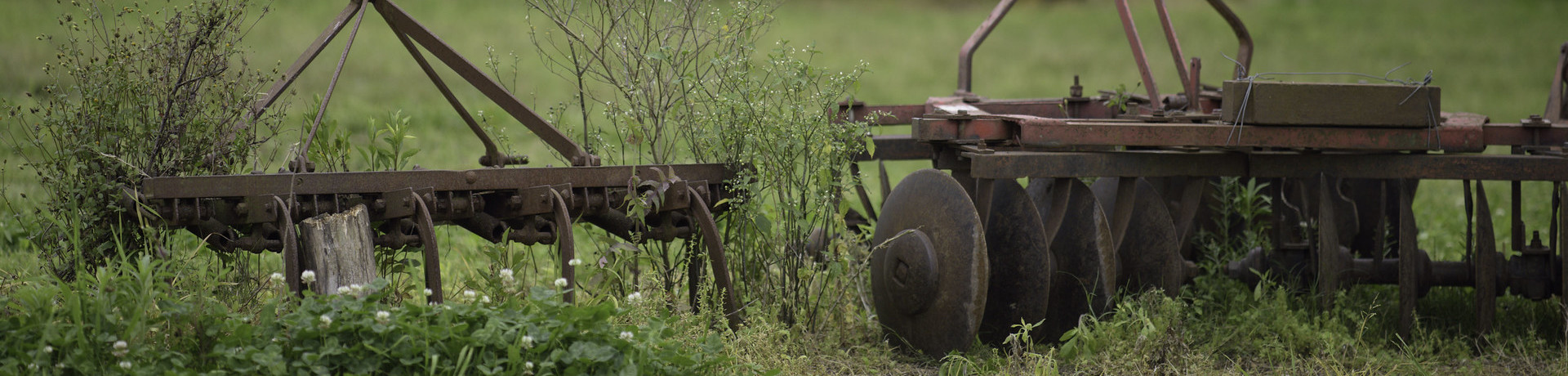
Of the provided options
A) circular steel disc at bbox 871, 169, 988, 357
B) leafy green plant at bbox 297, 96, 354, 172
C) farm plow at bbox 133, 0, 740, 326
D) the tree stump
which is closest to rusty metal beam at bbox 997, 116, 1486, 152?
circular steel disc at bbox 871, 169, 988, 357

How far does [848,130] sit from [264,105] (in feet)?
6.17

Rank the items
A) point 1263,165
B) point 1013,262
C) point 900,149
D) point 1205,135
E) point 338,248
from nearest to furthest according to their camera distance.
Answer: point 338,248
point 1205,135
point 1013,262
point 1263,165
point 900,149

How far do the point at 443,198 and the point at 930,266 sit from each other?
5.29 ft

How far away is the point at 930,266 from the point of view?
389 centimetres

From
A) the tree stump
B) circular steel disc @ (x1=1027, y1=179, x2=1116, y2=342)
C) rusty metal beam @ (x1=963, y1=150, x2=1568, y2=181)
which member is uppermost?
rusty metal beam @ (x1=963, y1=150, x2=1568, y2=181)

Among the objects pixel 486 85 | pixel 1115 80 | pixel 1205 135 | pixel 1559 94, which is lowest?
pixel 1205 135

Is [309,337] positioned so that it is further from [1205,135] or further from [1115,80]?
[1115,80]

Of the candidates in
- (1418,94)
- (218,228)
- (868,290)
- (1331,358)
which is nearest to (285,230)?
(218,228)

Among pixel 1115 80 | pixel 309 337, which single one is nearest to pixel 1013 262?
pixel 309 337

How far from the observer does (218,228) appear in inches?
126

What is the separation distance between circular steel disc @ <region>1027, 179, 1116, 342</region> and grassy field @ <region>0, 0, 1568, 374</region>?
0.14m

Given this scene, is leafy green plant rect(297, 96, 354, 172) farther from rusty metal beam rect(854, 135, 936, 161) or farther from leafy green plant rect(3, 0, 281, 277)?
rusty metal beam rect(854, 135, 936, 161)

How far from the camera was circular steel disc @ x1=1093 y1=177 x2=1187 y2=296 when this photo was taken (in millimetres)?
4406

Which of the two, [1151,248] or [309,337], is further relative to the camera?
[1151,248]
